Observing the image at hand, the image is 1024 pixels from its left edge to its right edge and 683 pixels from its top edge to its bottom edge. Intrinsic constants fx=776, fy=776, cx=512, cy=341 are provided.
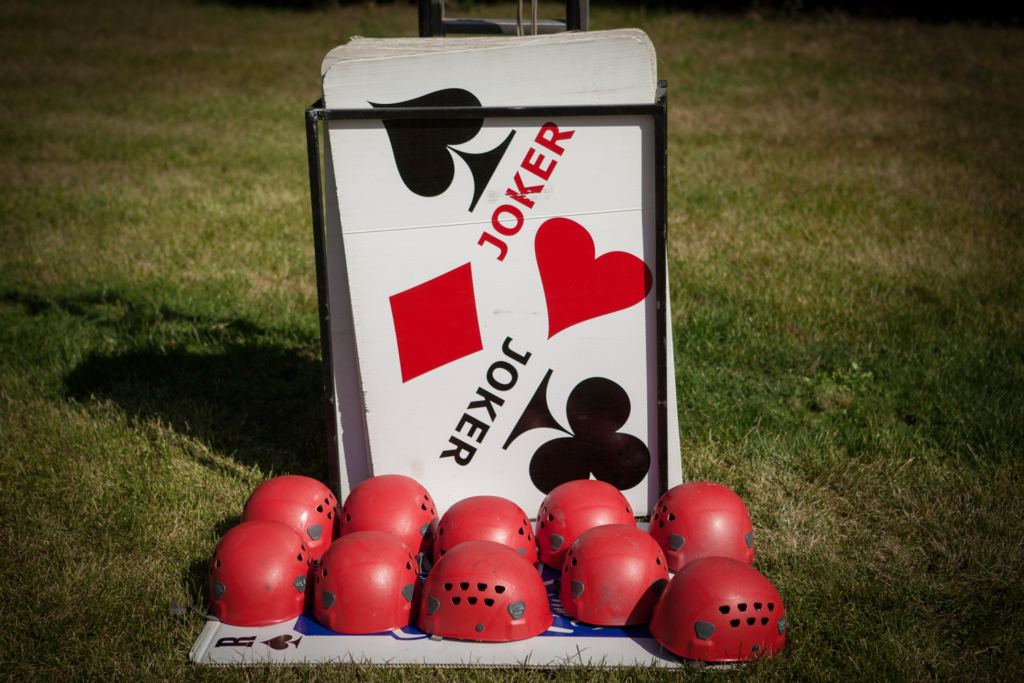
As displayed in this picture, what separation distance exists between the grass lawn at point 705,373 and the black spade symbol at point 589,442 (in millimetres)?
499

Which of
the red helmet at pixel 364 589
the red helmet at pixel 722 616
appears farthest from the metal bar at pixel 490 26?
the red helmet at pixel 722 616

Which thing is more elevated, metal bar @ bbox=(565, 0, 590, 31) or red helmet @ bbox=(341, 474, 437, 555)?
metal bar @ bbox=(565, 0, 590, 31)

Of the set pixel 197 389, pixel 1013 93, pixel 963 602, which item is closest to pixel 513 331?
pixel 963 602

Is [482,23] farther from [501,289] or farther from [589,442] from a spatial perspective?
[589,442]

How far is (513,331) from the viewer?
9.95ft

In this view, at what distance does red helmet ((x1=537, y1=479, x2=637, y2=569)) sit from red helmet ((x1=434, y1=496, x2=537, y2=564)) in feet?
A: 0.23

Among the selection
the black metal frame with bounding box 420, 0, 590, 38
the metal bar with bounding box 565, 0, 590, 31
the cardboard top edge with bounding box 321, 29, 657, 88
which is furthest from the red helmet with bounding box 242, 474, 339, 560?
the metal bar with bounding box 565, 0, 590, 31

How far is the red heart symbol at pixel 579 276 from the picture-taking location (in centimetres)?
295

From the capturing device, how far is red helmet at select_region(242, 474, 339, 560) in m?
2.82

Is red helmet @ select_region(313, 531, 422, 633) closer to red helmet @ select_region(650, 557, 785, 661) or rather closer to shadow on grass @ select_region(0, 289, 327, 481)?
red helmet @ select_region(650, 557, 785, 661)

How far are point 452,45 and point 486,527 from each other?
176cm

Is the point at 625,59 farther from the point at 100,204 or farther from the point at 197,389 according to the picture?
the point at 100,204

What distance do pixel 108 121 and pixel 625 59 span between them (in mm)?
10323

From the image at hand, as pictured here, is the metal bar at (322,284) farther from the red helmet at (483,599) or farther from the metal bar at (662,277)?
the metal bar at (662,277)
